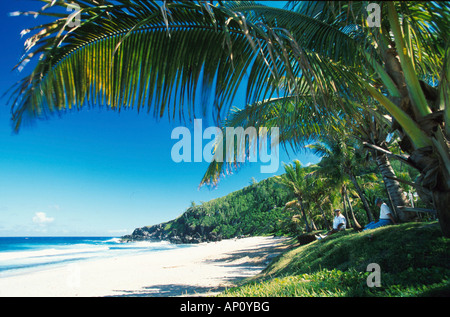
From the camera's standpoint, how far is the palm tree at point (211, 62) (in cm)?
162

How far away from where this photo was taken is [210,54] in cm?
198

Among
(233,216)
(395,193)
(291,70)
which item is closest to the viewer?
(291,70)

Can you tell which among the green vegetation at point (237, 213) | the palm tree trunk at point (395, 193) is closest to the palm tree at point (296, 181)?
the palm tree trunk at point (395, 193)

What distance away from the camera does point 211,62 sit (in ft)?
6.50

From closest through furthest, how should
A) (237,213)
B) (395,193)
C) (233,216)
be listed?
1. (395,193)
2. (237,213)
3. (233,216)

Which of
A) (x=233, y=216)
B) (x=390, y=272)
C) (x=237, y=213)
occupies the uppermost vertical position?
(x=390, y=272)

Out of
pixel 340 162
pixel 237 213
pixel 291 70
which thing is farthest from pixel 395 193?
pixel 237 213

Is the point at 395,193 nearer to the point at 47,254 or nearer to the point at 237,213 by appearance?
the point at 47,254

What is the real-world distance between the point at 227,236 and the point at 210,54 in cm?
7284

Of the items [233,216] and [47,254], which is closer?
[47,254]

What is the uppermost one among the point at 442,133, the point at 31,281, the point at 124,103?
the point at 124,103
